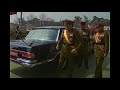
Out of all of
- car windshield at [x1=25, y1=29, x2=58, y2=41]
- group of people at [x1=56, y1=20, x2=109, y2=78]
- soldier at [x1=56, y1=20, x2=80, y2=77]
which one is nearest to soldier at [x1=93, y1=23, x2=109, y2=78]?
group of people at [x1=56, y1=20, x2=109, y2=78]

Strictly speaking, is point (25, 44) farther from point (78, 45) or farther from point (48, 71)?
point (78, 45)

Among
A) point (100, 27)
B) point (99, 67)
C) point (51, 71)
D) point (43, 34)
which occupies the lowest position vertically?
point (51, 71)

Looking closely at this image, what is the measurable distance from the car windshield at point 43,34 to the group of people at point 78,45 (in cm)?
24

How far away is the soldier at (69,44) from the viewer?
5.04 meters

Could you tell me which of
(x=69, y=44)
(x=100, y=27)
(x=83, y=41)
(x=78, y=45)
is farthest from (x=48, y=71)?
(x=100, y=27)

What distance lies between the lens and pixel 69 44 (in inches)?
200

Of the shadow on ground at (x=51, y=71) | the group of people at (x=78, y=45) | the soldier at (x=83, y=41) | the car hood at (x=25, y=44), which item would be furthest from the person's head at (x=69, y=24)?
the shadow on ground at (x=51, y=71)

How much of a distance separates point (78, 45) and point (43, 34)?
0.93m

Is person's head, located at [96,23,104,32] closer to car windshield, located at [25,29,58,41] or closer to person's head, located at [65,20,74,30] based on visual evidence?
person's head, located at [65,20,74,30]

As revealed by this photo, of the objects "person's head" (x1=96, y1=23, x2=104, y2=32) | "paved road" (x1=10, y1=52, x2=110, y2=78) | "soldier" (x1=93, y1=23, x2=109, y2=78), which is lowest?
"paved road" (x1=10, y1=52, x2=110, y2=78)

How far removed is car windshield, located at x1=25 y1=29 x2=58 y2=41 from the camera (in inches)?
205
